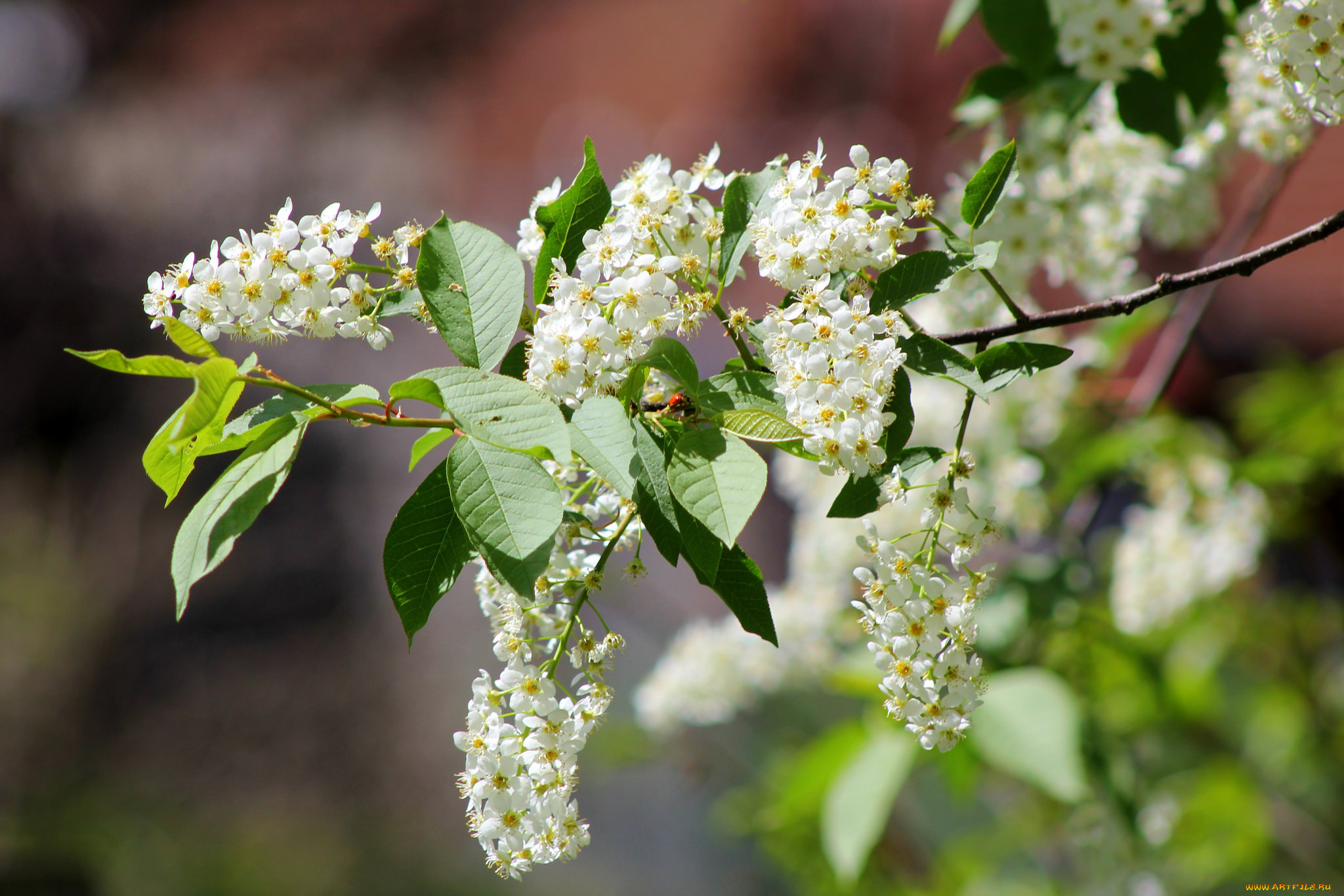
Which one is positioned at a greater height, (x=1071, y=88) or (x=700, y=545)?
(x=1071, y=88)

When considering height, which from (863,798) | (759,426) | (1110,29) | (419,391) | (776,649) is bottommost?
(863,798)

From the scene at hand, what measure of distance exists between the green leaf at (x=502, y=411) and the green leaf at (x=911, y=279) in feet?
0.86

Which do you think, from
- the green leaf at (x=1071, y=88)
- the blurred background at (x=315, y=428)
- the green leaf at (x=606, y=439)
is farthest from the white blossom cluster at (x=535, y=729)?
the blurred background at (x=315, y=428)

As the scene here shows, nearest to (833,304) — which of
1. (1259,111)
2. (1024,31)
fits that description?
(1024,31)

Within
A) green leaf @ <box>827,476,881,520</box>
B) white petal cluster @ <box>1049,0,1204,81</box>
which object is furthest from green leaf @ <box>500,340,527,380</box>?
white petal cluster @ <box>1049,0,1204,81</box>

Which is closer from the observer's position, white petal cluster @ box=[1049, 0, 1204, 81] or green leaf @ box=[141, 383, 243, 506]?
green leaf @ box=[141, 383, 243, 506]

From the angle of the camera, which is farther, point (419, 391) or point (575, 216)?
point (575, 216)

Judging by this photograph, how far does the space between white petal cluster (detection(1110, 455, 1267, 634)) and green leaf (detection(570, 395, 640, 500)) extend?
1679 millimetres

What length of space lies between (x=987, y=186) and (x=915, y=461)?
223mm

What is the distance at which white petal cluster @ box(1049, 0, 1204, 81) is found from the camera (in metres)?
1.13

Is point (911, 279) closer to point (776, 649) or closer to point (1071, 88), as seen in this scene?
point (1071, 88)

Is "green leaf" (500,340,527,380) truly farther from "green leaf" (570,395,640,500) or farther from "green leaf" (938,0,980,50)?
"green leaf" (938,0,980,50)

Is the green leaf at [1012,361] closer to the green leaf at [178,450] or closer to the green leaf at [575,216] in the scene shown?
the green leaf at [575,216]

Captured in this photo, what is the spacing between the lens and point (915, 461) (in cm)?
70
